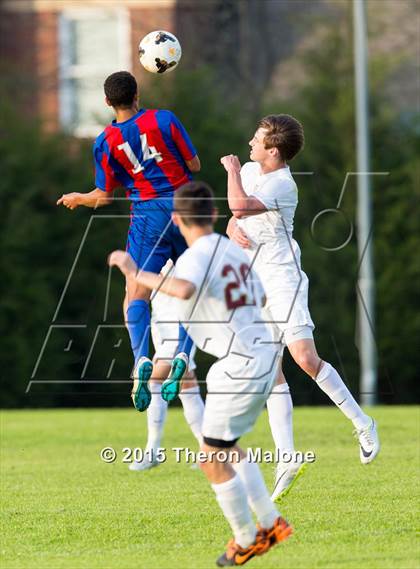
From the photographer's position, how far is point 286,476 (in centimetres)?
802

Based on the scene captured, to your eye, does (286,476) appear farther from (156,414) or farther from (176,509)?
(156,414)

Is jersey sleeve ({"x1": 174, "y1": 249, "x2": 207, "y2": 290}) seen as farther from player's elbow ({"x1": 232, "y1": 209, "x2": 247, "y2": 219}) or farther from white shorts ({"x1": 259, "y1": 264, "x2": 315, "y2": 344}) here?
white shorts ({"x1": 259, "y1": 264, "x2": 315, "y2": 344})

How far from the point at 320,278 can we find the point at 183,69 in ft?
15.4

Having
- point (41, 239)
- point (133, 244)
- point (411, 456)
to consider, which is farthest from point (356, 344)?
point (133, 244)

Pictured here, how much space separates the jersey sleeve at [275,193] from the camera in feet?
26.2

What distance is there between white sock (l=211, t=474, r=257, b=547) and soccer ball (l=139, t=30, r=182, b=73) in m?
3.79

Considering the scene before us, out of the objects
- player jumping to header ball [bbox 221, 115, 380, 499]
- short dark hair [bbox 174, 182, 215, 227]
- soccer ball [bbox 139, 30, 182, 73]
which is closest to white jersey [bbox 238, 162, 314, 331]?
player jumping to header ball [bbox 221, 115, 380, 499]

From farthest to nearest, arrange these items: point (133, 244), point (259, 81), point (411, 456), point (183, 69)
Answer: point (259, 81) → point (183, 69) → point (411, 456) → point (133, 244)

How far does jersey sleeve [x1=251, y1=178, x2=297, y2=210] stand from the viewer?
7.99 m

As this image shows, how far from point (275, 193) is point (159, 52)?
63.2 inches

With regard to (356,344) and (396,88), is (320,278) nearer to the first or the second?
(356,344)

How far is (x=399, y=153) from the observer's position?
75.8 feet

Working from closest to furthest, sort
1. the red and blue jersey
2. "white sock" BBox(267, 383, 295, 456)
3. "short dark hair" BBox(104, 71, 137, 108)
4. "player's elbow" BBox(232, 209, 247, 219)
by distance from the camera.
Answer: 1. "player's elbow" BBox(232, 209, 247, 219)
2. "white sock" BBox(267, 383, 295, 456)
3. "short dark hair" BBox(104, 71, 137, 108)
4. the red and blue jersey

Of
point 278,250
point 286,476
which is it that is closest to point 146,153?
point 278,250
